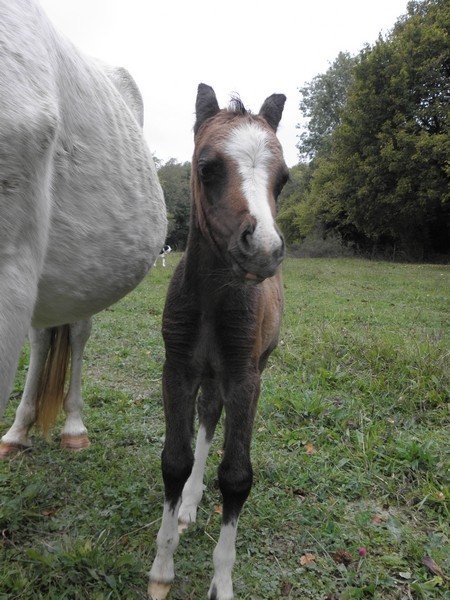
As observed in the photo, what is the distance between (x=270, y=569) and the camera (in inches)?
83.9

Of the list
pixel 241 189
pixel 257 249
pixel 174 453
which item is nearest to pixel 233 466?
pixel 174 453

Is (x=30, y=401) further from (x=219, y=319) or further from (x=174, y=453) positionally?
(x=219, y=319)

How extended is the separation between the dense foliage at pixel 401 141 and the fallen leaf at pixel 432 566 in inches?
811

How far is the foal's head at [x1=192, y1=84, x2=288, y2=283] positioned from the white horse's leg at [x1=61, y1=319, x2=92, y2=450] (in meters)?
1.45

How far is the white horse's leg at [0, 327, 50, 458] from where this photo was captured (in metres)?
2.97

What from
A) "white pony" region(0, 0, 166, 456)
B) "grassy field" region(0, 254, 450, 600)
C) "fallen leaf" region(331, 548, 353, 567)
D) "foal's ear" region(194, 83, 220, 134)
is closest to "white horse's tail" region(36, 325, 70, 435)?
"white pony" region(0, 0, 166, 456)

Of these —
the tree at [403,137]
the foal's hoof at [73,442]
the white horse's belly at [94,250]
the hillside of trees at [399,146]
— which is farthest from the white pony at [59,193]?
the tree at [403,137]

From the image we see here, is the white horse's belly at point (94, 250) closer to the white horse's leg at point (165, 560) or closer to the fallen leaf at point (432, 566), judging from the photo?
the white horse's leg at point (165, 560)

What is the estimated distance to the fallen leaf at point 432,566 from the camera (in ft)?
6.97

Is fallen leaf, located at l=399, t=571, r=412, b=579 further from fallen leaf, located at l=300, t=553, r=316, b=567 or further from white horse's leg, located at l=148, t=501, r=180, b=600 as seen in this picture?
white horse's leg, located at l=148, t=501, r=180, b=600

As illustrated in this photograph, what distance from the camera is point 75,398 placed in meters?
3.19

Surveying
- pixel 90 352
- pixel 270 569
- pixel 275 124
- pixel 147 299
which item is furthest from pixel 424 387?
pixel 147 299

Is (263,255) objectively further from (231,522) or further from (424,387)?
(424,387)

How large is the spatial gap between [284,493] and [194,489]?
514 mm
